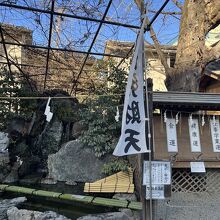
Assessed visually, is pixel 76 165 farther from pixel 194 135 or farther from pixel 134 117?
pixel 134 117

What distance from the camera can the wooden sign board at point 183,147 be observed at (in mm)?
6715

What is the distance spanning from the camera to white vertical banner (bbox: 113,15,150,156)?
421 centimetres

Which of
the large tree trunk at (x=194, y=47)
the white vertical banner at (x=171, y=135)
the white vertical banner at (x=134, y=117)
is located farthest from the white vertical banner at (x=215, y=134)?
the white vertical banner at (x=134, y=117)

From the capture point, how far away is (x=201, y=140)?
6957mm

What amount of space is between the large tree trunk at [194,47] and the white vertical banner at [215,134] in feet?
4.10

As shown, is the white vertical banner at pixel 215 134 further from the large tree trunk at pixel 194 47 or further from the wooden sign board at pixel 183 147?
the large tree trunk at pixel 194 47

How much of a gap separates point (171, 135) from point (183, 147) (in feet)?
1.50

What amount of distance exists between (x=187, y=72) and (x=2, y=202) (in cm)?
609

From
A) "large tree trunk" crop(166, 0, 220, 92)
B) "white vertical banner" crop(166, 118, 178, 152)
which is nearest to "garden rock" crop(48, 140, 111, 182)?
"white vertical banner" crop(166, 118, 178, 152)

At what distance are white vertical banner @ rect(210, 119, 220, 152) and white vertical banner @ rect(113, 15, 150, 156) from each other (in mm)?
3345

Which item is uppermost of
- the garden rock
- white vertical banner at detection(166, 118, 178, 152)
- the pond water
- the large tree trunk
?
the large tree trunk

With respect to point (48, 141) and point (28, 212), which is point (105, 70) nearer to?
point (48, 141)

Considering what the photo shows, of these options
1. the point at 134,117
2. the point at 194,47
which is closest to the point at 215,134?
the point at 194,47

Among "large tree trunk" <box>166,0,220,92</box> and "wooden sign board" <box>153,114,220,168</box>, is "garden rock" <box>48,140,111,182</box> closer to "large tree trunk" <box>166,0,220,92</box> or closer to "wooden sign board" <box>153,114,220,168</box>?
"wooden sign board" <box>153,114,220,168</box>
